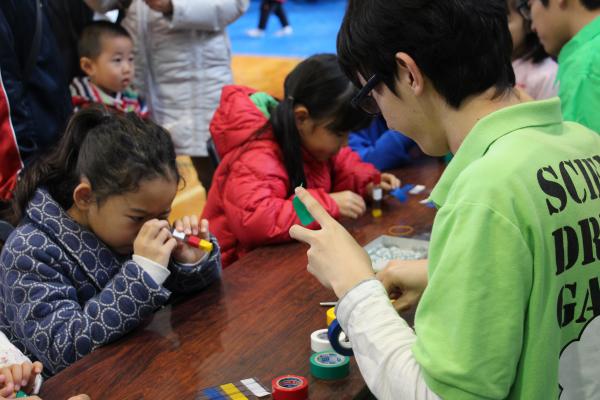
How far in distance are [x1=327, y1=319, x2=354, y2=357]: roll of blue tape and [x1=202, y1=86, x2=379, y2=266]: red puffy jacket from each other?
75 cm

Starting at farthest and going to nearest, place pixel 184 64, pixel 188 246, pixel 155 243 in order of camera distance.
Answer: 1. pixel 184 64
2. pixel 188 246
3. pixel 155 243

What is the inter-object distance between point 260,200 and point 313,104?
35 cm

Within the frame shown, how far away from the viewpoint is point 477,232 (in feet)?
3.21

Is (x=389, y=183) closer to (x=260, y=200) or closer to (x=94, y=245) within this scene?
(x=260, y=200)

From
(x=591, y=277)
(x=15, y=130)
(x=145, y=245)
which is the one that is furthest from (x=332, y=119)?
(x=591, y=277)

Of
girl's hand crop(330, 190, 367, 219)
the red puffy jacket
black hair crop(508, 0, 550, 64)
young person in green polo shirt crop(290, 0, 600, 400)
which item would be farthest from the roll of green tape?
black hair crop(508, 0, 550, 64)

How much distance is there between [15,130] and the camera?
2350 millimetres

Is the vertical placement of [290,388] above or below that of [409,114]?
below

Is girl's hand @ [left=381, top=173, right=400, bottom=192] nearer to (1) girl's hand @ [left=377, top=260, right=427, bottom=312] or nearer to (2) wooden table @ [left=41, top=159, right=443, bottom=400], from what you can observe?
(2) wooden table @ [left=41, top=159, right=443, bottom=400]

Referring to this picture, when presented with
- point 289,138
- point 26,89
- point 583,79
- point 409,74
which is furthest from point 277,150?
point 409,74

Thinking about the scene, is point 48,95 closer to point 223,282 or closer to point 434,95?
point 223,282

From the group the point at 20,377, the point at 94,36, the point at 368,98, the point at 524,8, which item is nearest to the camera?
the point at 368,98

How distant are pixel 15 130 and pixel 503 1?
1688mm

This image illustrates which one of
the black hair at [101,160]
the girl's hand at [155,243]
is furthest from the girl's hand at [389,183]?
the girl's hand at [155,243]
